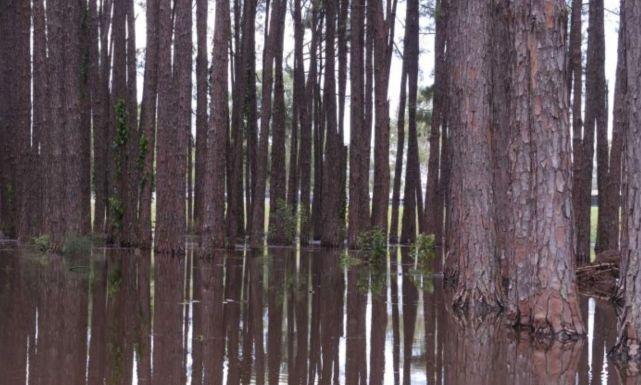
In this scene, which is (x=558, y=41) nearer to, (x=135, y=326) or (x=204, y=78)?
(x=135, y=326)

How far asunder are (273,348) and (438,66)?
18507 mm

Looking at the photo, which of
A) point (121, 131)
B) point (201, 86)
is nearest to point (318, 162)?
point (201, 86)

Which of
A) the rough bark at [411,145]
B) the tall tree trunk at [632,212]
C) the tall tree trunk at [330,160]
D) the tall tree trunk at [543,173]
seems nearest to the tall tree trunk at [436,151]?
the rough bark at [411,145]

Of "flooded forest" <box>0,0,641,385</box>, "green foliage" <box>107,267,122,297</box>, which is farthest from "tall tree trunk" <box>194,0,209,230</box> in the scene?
"green foliage" <box>107,267,122,297</box>

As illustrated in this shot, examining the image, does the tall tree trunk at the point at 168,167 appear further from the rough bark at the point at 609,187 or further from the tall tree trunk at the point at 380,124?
the rough bark at the point at 609,187

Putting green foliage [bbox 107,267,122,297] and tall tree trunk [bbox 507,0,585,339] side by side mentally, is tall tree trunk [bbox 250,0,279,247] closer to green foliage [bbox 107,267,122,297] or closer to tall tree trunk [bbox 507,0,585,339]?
green foliage [bbox 107,267,122,297]

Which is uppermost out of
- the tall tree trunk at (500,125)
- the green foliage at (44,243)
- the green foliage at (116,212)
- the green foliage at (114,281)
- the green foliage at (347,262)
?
the tall tree trunk at (500,125)

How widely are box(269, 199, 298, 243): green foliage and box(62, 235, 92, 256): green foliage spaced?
7381mm

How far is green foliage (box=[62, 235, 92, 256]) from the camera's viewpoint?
51.3ft

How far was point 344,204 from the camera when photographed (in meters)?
27.9

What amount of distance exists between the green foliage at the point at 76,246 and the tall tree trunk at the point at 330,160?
850 cm

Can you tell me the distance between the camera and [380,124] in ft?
69.0

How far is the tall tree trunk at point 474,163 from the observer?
31.0 feet

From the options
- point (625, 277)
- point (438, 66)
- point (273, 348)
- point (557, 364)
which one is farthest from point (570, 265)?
point (438, 66)
